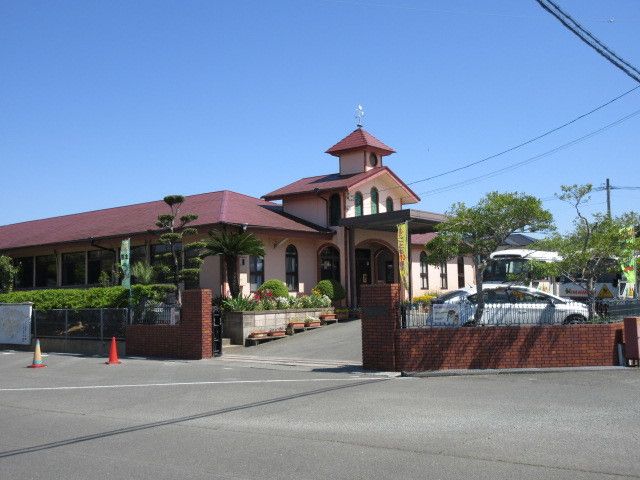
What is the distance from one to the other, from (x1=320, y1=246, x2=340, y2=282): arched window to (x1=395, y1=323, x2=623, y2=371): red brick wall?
14100 millimetres

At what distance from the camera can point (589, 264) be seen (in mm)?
16172

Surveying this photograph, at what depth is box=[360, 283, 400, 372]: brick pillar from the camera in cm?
1544

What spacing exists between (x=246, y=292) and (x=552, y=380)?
14428 mm

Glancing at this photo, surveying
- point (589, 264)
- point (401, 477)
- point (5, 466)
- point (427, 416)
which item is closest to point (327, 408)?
point (427, 416)

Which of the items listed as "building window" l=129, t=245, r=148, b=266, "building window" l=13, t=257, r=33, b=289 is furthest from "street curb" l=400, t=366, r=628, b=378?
"building window" l=13, t=257, r=33, b=289

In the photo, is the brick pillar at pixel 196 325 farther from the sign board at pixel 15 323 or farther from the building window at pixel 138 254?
the building window at pixel 138 254

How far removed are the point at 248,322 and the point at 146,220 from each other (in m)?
9.54

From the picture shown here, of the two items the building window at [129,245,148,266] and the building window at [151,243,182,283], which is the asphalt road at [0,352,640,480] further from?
the building window at [129,245,148,266]

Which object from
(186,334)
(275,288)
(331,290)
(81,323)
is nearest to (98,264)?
(81,323)

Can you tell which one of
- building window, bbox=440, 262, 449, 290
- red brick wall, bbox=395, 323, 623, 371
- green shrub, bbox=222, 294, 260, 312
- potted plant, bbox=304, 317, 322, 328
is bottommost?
red brick wall, bbox=395, 323, 623, 371

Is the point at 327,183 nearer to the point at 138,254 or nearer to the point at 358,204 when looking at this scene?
the point at 358,204

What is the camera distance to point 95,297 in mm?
23625

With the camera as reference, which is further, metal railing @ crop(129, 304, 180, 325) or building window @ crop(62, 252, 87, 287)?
building window @ crop(62, 252, 87, 287)

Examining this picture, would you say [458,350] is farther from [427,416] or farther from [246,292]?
[246,292]
